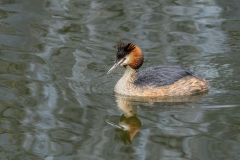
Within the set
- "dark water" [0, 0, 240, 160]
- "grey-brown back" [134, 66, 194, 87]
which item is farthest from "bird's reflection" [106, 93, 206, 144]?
"grey-brown back" [134, 66, 194, 87]

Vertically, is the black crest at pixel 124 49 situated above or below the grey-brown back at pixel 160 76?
above

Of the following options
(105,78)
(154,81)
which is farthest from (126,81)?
(105,78)

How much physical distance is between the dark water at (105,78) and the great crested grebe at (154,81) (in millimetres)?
179

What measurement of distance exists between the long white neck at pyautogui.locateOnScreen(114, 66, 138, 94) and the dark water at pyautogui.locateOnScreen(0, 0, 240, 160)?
130 mm

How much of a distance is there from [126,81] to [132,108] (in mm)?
538

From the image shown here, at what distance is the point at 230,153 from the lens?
7.76 meters

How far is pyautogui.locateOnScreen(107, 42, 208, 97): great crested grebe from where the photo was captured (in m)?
9.75

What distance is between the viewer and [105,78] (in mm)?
10562

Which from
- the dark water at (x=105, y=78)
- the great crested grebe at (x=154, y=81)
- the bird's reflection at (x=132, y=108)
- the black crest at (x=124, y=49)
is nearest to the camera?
the dark water at (x=105, y=78)

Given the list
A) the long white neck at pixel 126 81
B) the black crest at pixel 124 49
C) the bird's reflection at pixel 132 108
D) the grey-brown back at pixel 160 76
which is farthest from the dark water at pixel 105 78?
the black crest at pixel 124 49

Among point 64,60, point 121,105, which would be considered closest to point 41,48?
point 64,60

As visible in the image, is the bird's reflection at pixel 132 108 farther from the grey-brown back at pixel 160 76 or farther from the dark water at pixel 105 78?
the grey-brown back at pixel 160 76

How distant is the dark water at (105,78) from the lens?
801 cm

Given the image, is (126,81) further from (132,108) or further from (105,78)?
(105,78)
